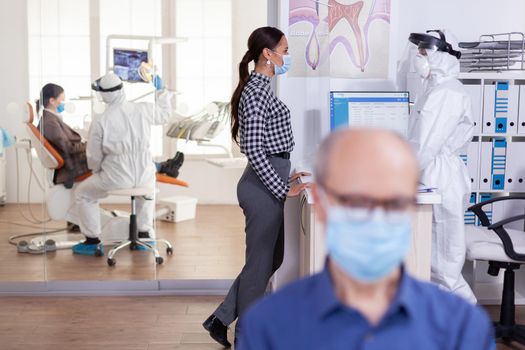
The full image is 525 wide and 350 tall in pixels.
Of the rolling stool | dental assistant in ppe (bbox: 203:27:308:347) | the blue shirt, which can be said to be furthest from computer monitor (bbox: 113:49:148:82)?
the blue shirt

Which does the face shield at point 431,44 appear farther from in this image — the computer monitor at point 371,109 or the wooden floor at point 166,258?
the wooden floor at point 166,258

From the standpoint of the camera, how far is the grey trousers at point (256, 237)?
309cm

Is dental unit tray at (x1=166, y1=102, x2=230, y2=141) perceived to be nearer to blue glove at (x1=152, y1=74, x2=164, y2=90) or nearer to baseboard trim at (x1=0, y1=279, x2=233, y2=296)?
blue glove at (x1=152, y1=74, x2=164, y2=90)

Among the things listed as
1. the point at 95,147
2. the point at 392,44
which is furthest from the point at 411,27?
the point at 95,147

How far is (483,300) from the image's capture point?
4.11 metres

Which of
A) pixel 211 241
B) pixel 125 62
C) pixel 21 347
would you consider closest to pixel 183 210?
pixel 211 241

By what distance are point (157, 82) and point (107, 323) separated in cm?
140

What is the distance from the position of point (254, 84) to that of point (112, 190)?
1.58 metres

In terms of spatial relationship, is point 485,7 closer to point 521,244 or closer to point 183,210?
point 521,244

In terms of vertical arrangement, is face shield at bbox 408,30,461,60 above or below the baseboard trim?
above

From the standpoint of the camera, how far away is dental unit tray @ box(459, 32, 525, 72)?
3793 millimetres

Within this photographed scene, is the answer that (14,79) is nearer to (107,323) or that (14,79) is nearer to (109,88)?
(109,88)

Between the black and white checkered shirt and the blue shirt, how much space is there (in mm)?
1788

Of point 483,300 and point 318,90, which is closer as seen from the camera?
point 318,90
